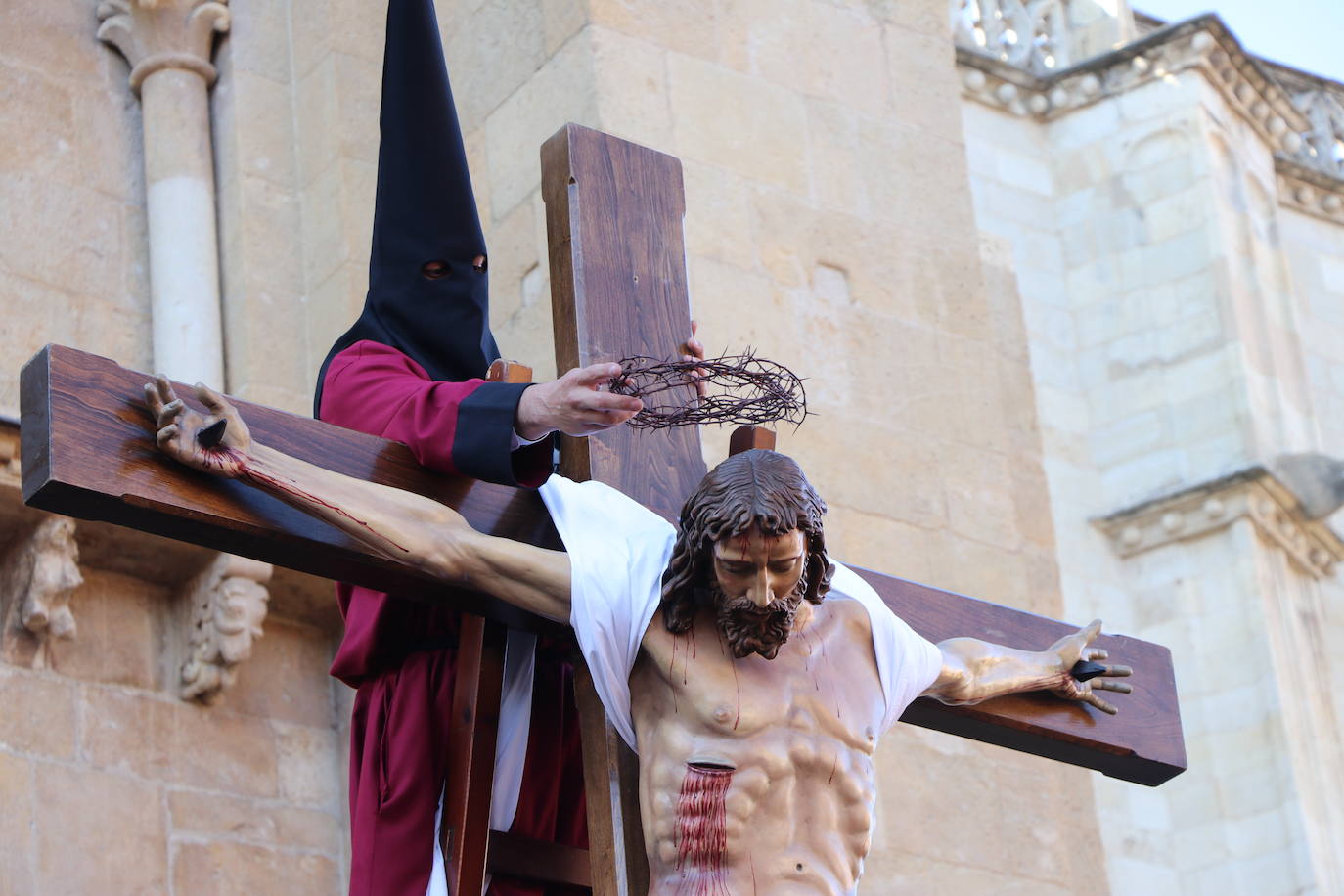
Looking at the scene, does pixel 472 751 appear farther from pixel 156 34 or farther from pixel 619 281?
pixel 156 34

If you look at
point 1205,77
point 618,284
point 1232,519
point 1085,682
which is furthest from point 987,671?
point 1205,77

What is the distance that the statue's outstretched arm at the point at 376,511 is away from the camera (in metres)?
3.46

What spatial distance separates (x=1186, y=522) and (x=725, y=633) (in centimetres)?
696

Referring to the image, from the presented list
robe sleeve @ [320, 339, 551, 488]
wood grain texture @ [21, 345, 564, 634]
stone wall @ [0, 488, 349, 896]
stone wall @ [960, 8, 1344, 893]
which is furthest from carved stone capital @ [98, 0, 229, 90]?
stone wall @ [960, 8, 1344, 893]

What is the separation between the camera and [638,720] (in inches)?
143

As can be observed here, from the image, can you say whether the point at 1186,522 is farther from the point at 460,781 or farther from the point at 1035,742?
the point at 460,781

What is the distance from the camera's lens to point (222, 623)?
5562 mm

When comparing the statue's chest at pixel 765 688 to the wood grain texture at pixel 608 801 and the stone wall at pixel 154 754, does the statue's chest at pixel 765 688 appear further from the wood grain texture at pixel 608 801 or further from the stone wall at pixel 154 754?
the stone wall at pixel 154 754

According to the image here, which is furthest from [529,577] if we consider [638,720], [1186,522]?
[1186,522]

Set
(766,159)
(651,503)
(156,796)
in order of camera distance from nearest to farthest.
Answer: (651,503) → (156,796) → (766,159)

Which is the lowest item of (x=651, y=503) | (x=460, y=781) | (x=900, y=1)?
(x=460, y=781)

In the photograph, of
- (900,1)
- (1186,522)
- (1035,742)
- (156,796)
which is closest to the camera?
(1035,742)

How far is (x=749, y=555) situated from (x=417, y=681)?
667 mm

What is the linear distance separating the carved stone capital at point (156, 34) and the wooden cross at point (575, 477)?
8.43 feet
